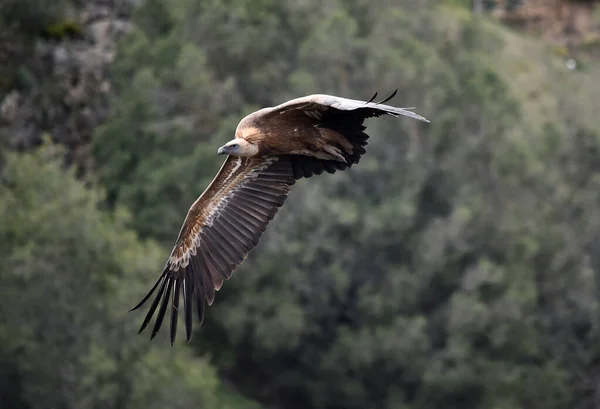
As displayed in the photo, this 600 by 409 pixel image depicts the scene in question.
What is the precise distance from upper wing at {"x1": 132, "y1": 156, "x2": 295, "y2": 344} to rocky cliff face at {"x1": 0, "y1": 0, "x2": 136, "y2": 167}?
980 inches

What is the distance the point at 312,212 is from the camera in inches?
1533

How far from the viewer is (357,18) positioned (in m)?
46.4

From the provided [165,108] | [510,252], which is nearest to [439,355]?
[510,252]

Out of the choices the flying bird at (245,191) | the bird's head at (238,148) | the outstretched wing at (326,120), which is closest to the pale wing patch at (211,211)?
the flying bird at (245,191)

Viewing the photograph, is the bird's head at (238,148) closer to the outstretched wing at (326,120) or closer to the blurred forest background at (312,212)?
the outstretched wing at (326,120)

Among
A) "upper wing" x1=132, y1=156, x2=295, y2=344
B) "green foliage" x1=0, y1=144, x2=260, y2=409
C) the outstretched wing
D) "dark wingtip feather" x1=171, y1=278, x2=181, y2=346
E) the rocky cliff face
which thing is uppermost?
the rocky cliff face

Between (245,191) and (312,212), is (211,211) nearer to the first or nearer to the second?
(245,191)

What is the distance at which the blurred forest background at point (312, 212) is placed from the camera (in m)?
36.3

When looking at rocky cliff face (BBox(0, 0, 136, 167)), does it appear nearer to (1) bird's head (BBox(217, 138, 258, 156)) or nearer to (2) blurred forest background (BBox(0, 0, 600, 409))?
(2) blurred forest background (BBox(0, 0, 600, 409))

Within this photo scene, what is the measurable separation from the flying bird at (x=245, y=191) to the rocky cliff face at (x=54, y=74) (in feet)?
81.8

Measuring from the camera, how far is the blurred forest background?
36.3 meters

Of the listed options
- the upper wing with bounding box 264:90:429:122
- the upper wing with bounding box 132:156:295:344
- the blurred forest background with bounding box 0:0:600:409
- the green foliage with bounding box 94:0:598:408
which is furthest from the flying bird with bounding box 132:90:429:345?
the green foliage with bounding box 94:0:598:408

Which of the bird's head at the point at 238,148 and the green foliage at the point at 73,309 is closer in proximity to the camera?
the bird's head at the point at 238,148

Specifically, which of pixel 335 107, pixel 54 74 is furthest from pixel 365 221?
pixel 335 107
